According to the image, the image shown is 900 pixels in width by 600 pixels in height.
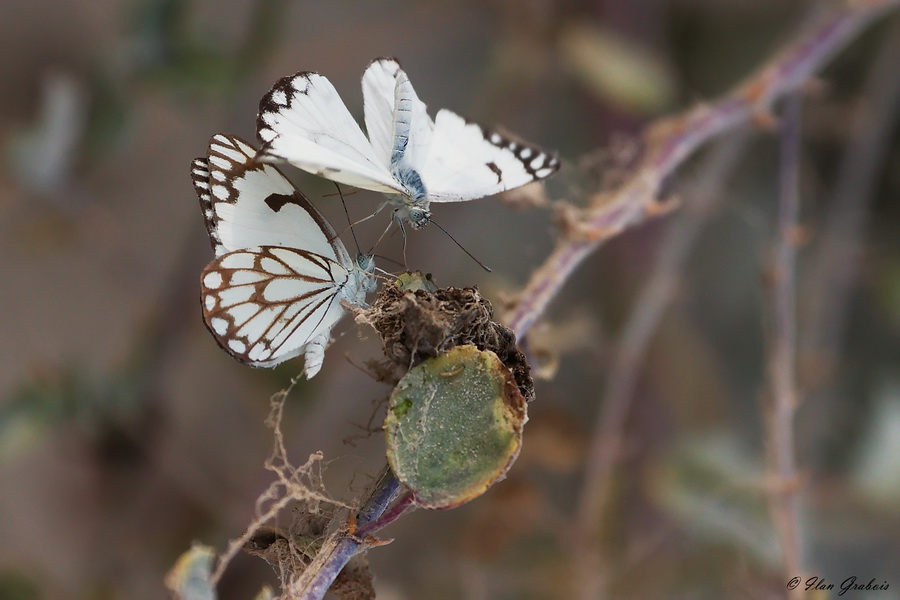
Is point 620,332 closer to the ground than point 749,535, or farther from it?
farther from it

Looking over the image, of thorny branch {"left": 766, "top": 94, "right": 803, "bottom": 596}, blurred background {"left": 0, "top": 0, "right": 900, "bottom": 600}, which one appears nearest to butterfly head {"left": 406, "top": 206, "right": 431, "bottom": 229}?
thorny branch {"left": 766, "top": 94, "right": 803, "bottom": 596}

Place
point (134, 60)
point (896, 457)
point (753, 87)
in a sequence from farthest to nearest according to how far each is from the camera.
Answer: point (134, 60) < point (896, 457) < point (753, 87)

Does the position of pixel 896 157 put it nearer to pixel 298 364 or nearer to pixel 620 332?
pixel 620 332

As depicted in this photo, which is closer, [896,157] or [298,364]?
[298,364]

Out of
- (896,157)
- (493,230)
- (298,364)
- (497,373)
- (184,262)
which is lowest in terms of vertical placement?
(497,373)

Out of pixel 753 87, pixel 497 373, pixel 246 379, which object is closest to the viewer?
pixel 497 373

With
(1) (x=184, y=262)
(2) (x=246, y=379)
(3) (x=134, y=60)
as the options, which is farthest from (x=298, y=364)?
(3) (x=134, y=60)

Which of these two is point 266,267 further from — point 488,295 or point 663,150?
point 488,295

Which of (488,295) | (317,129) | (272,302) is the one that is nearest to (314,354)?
(272,302)
